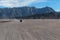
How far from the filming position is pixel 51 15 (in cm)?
4775

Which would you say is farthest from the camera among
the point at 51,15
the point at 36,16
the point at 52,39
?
the point at 51,15

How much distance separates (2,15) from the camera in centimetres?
4512

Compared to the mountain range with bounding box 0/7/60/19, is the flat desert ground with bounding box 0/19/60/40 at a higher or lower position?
higher

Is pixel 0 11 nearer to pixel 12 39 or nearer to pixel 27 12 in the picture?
pixel 27 12

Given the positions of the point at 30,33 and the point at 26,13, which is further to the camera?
the point at 26,13

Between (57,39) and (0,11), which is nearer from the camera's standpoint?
(57,39)

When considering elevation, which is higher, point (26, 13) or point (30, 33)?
point (30, 33)

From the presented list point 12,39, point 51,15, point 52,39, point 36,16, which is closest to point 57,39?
point 52,39

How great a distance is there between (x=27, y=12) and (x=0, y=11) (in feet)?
19.0

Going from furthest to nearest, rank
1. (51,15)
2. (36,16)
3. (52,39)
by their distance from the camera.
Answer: (51,15) → (36,16) → (52,39)

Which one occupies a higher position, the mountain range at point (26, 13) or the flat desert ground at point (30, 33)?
the flat desert ground at point (30, 33)

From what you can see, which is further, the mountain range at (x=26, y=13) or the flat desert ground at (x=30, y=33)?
the mountain range at (x=26, y=13)

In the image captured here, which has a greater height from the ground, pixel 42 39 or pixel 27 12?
pixel 42 39

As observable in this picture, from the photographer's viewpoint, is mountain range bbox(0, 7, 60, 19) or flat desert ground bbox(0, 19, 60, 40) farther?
mountain range bbox(0, 7, 60, 19)
